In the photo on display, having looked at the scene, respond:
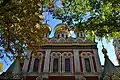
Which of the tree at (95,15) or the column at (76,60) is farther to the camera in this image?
the column at (76,60)

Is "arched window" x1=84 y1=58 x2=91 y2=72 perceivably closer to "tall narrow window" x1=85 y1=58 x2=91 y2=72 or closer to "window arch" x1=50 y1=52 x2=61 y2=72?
"tall narrow window" x1=85 y1=58 x2=91 y2=72

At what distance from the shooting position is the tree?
56.5ft

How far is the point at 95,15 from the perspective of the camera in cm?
1845

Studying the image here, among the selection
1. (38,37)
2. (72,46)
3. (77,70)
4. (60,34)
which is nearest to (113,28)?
(38,37)

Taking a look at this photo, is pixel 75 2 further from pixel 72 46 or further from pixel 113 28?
pixel 72 46

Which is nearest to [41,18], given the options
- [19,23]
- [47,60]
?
[19,23]

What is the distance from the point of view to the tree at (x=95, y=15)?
56.5ft

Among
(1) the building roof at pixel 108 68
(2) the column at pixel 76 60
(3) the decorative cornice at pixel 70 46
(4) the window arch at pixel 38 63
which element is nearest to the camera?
(1) the building roof at pixel 108 68

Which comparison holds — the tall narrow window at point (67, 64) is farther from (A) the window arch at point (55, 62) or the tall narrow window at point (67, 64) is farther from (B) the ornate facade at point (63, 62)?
(A) the window arch at point (55, 62)

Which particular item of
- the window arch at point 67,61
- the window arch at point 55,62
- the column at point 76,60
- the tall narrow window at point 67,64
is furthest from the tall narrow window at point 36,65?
the column at point 76,60

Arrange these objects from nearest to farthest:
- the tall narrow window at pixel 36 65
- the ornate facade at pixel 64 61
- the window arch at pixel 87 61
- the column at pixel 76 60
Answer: the ornate facade at pixel 64 61 < the column at pixel 76 60 < the window arch at pixel 87 61 < the tall narrow window at pixel 36 65

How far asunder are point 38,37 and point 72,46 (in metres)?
9.37

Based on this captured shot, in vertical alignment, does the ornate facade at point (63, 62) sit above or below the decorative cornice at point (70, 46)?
below

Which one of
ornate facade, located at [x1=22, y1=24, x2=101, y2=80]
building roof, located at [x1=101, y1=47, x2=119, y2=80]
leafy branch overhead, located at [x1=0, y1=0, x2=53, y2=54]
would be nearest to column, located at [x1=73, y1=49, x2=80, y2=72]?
ornate facade, located at [x1=22, y1=24, x2=101, y2=80]
